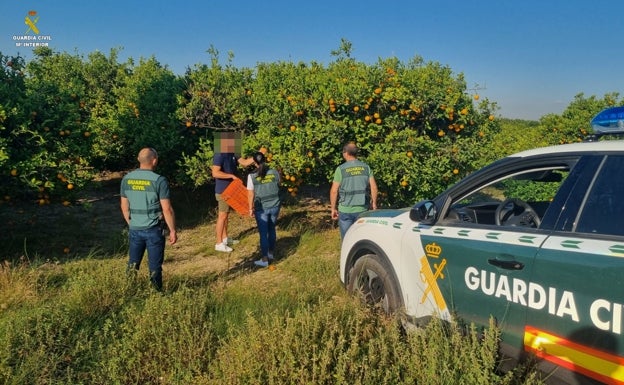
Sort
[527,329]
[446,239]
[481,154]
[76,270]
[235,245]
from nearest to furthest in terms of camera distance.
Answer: [527,329] → [446,239] → [76,270] → [481,154] → [235,245]

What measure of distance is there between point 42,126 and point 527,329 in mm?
6857

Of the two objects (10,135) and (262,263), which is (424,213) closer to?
(262,263)

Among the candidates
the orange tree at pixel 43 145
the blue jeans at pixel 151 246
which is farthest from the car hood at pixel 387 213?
the orange tree at pixel 43 145

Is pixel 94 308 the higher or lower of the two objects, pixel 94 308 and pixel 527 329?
the lower

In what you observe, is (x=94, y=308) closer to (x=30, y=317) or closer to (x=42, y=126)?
(x=30, y=317)

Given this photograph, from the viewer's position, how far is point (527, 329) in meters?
2.48

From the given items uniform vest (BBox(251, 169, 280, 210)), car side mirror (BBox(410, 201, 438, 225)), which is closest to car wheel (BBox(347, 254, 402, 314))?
car side mirror (BBox(410, 201, 438, 225))

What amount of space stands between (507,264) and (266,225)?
172 inches

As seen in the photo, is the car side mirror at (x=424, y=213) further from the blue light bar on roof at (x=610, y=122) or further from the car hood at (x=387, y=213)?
the blue light bar on roof at (x=610, y=122)

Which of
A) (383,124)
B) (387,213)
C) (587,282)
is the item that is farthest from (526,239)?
(383,124)

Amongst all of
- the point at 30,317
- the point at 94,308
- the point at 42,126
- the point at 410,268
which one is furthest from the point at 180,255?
the point at 410,268

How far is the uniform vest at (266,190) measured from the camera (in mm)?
6348

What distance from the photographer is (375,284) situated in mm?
3885

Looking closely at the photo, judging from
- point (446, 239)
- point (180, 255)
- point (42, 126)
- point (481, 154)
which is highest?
point (42, 126)
